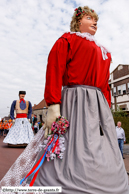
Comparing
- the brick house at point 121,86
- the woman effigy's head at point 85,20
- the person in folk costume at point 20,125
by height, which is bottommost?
the person in folk costume at point 20,125

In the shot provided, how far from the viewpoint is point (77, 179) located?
164 cm

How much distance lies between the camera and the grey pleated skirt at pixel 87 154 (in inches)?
65.0

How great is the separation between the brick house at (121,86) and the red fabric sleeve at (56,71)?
2555 cm

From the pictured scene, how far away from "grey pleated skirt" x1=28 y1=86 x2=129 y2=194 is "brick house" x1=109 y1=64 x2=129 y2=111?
25.5m

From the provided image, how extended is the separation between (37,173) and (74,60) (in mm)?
1160

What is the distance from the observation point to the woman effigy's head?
7.86ft

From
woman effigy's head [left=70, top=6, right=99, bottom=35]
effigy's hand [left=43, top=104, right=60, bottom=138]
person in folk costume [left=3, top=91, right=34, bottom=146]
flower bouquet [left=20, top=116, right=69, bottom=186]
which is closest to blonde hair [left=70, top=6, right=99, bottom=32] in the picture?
woman effigy's head [left=70, top=6, right=99, bottom=35]

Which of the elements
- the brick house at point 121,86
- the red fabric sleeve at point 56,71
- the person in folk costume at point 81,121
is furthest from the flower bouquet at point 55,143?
the brick house at point 121,86

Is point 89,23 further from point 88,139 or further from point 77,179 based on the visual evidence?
point 77,179

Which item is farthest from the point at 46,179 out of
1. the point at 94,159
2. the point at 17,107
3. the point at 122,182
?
the point at 17,107

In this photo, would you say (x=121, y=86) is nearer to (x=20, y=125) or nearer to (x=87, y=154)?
(x=20, y=125)

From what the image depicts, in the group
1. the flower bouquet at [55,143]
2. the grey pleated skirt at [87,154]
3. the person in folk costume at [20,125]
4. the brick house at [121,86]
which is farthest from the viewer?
the brick house at [121,86]

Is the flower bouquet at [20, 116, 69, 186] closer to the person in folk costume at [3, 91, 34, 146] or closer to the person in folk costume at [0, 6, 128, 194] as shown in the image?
the person in folk costume at [0, 6, 128, 194]

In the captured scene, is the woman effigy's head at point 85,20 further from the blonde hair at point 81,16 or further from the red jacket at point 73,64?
the red jacket at point 73,64
